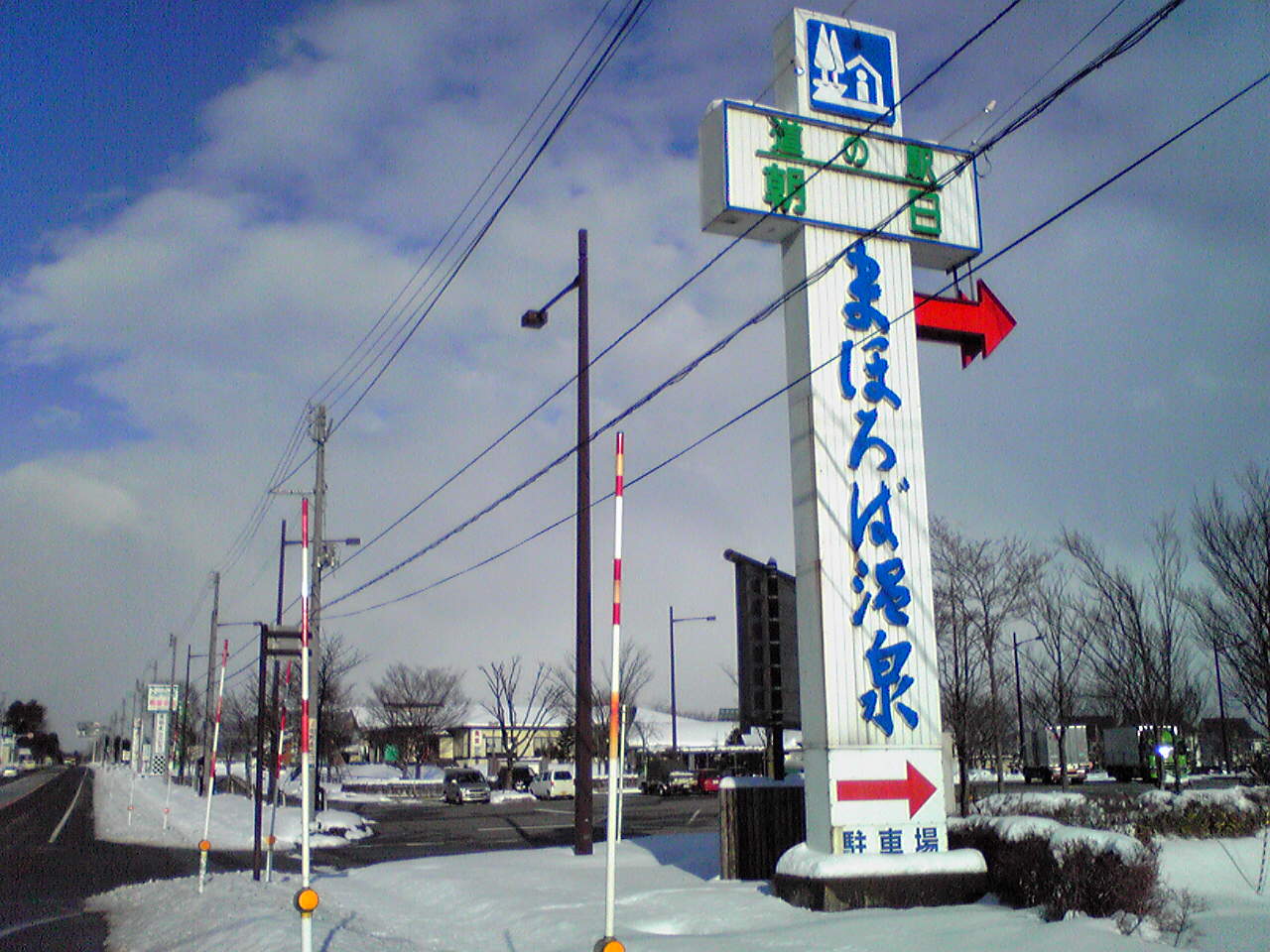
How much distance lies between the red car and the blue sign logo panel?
147ft

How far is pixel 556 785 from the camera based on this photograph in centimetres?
5353

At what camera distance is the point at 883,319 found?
1338 centimetres

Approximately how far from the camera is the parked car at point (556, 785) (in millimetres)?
53375

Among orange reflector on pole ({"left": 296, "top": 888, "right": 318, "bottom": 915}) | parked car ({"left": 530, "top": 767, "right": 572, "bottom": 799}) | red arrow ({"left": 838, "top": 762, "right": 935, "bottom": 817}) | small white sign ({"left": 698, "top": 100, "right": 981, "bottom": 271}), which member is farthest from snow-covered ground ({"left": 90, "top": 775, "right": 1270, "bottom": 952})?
parked car ({"left": 530, "top": 767, "right": 572, "bottom": 799})

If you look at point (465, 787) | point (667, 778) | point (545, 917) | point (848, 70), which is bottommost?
point (667, 778)

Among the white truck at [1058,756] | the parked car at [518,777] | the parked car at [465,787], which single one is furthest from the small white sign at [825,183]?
the parked car at [518,777]

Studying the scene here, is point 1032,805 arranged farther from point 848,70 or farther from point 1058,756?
point 1058,756

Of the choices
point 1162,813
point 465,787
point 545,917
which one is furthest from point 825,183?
point 465,787

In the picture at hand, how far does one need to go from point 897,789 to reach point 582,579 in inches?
321

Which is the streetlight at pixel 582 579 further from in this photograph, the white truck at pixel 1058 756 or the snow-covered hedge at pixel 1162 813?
the white truck at pixel 1058 756

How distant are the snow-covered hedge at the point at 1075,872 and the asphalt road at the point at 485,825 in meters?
10.1

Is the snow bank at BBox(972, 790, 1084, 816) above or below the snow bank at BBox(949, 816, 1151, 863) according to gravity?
below

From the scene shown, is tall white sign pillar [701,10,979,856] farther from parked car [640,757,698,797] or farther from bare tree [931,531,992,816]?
parked car [640,757,698,797]

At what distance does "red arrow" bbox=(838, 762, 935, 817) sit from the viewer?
1214 cm
